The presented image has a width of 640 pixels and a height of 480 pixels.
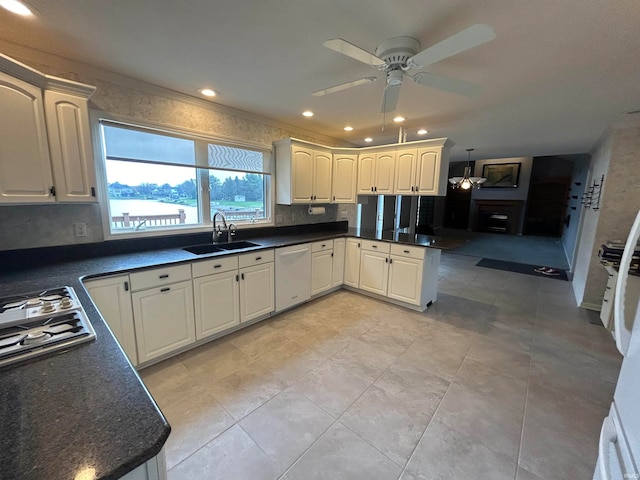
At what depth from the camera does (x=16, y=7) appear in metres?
1.48

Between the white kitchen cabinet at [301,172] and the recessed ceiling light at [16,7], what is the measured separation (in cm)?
232

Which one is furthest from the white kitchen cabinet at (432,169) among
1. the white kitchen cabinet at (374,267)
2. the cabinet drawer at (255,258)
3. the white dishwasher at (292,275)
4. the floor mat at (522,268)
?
the floor mat at (522,268)

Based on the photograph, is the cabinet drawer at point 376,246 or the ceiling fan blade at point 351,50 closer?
the ceiling fan blade at point 351,50

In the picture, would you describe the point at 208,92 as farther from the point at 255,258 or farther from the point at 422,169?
the point at 422,169

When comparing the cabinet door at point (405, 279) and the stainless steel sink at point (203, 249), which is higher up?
the stainless steel sink at point (203, 249)

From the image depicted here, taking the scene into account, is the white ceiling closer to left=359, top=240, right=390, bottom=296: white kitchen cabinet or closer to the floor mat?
left=359, top=240, right=390, bottom=296: white kitchen cabinet

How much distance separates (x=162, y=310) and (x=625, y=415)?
2.65 meters

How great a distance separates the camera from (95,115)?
2230mm

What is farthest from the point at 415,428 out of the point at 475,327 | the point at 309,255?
the point at 309,255

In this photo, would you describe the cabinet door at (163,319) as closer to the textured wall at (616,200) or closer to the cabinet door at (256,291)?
the cabinet door at (256,291)

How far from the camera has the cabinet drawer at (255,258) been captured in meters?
2.74

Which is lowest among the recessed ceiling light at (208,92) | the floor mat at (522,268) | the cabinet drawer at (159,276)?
the floor mat at (522,268)

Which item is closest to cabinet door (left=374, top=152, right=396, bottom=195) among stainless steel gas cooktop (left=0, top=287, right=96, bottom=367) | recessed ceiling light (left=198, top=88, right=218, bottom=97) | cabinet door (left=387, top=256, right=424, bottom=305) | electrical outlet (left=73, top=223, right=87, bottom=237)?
cabinet door (left=387, top=256, right=424, bottom=305)

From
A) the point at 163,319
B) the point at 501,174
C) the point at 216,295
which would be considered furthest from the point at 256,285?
the point at 501,174
